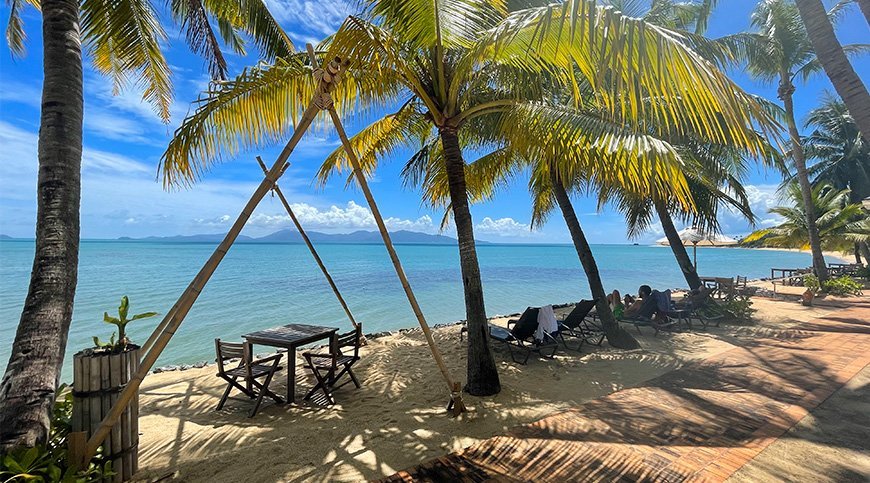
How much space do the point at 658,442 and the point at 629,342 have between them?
4.37 meters

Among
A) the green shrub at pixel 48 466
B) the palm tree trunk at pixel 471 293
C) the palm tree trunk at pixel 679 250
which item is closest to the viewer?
the green shrub at pixel 48 466

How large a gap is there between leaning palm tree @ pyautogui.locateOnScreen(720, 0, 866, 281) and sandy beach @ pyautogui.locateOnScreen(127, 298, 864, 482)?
13.1 meters

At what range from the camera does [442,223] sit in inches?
464

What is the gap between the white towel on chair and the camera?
7.00 m

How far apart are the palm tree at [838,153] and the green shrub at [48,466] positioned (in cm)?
3859

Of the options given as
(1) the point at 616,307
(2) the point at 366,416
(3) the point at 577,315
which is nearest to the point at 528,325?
(3) the point at 577,315

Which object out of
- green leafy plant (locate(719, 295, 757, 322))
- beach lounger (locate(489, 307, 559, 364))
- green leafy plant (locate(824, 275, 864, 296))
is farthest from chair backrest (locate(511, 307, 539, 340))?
green leafy plant (locate(824, 275, 864, 296))

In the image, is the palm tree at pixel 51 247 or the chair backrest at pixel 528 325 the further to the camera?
the chair backrest at pixel 528 325

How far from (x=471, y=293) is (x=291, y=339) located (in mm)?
2560

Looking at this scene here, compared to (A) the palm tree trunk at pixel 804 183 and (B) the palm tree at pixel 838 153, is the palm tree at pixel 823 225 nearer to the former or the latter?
(A) the palm tree trunk at pixel 804 183

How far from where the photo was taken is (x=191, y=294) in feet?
10.8

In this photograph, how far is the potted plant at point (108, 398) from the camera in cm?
301

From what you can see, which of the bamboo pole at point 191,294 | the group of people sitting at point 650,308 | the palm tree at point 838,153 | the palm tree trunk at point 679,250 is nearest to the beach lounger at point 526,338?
the group of people sitting at point 650,308

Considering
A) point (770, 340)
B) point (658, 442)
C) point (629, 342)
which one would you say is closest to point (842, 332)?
point (770, 340)
